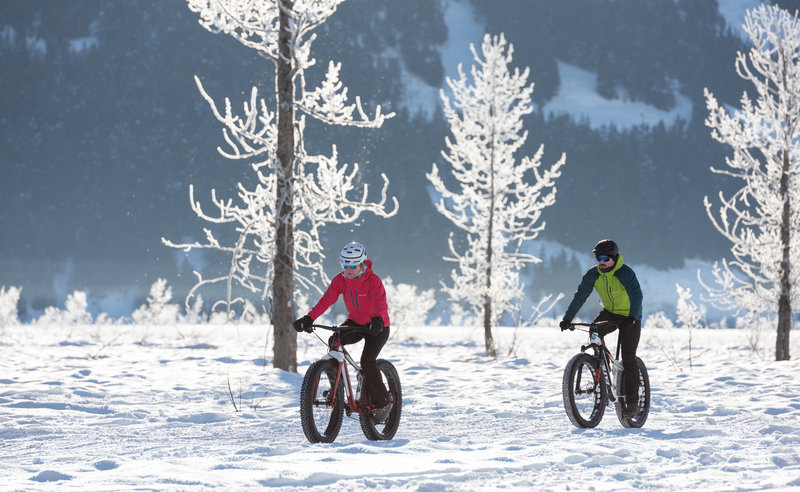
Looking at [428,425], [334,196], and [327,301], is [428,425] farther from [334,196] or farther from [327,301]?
[334,196]

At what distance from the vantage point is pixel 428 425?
7.82m

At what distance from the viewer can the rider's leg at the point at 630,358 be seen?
7.03 meters

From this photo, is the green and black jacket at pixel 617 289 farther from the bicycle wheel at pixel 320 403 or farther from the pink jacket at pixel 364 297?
the bicycle wheel at pixel 320 403

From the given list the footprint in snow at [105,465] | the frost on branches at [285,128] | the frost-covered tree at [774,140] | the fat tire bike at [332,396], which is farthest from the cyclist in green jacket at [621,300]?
the frost-covered tree at [774,140]

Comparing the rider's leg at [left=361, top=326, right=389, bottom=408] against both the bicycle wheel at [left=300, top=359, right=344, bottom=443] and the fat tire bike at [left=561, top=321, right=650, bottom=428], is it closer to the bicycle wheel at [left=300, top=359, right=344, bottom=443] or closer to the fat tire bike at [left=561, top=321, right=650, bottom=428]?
the bicycle wheel at [left=300, top=359, right=344, bottom=443]

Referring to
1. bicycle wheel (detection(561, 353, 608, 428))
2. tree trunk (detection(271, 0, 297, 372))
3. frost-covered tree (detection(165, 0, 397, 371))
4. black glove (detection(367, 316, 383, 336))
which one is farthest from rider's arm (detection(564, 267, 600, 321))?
tree trunk (detection(271, 0, 297, 372))

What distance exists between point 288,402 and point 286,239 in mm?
3039

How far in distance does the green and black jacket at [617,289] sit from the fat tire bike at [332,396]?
226cm

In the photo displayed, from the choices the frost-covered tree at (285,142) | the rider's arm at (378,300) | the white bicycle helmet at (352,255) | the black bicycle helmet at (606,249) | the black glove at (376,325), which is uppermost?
the frost-covered tree at (285,142)

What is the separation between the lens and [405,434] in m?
7.11

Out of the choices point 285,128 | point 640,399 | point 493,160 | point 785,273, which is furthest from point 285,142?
point 785,273

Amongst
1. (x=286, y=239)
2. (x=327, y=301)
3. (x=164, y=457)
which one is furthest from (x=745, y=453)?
(x=286, y=239)

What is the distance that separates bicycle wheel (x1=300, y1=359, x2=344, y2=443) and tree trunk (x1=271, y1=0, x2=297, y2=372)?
543cm

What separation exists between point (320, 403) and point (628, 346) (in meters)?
3.22
